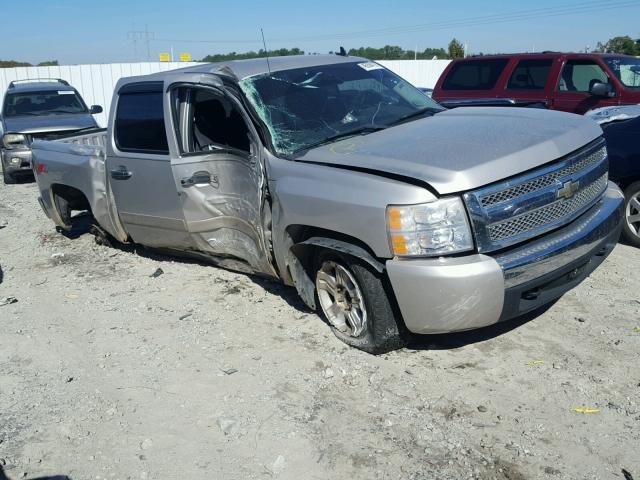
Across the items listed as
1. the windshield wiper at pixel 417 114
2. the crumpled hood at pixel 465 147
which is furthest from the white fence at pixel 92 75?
the crumpled hood at pixel 465 147

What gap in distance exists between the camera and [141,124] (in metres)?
5.63

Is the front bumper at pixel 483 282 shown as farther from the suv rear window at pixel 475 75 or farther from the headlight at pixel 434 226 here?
the suv rear window at pixel 475 75

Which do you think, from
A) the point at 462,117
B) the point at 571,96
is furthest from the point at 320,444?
the point at 571,96

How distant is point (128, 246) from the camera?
7.30 meters

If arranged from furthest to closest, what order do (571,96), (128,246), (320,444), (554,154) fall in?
(571,96) → (128,246) → (554,154) → (320,444)

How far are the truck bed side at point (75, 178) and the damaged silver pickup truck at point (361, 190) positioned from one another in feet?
0.12

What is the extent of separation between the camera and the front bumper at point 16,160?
12.1 m

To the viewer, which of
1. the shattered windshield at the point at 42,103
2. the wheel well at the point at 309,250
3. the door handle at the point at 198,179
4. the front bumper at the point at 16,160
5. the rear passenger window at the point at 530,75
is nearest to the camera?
the wheel well at the point at 309,250

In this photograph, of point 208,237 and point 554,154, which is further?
point 208,237

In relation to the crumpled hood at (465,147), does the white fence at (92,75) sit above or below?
above

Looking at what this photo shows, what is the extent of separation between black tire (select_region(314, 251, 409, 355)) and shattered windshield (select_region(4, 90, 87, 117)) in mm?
10789

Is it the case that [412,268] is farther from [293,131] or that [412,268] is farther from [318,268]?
[293,131]

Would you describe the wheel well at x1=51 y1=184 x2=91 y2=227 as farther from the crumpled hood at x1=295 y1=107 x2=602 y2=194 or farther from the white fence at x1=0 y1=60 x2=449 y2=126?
the white fence at x1=0 y1=60 x2=449 y2=126

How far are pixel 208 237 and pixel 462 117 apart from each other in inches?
87.9
